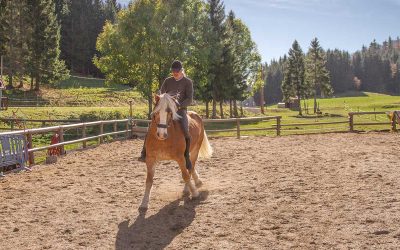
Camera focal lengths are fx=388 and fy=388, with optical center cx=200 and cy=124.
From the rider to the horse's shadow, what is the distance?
1.05 m

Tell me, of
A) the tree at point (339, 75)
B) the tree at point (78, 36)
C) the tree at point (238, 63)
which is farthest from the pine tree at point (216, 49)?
the tree at point (339, 75)

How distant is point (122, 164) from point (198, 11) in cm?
2969

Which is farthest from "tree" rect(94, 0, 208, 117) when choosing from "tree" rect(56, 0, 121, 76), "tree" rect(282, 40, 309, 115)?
"tree" rect(56, 0, 121, 76)

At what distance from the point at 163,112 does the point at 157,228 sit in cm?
210

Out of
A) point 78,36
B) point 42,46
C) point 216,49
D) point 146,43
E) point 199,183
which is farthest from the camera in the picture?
point 78,36

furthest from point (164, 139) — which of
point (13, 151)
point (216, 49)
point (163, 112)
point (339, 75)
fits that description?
point (339, 75)

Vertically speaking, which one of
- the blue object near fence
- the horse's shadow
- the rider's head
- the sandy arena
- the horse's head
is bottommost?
the horse's shadow

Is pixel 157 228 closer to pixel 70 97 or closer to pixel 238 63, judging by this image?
pixel 238 63

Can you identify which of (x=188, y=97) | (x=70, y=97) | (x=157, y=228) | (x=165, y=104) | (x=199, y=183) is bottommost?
(x=157, y=228)

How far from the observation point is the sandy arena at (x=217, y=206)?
5.73 metres

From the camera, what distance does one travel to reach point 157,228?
6367 mm

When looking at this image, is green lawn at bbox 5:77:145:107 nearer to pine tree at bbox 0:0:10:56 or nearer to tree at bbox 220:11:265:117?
pine tree at bbox 0:0:10:56

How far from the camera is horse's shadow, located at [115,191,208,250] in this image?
571 centimetres

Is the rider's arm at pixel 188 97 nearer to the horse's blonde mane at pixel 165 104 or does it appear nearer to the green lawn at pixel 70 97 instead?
the horse's blonde mane at pixel 165 104
